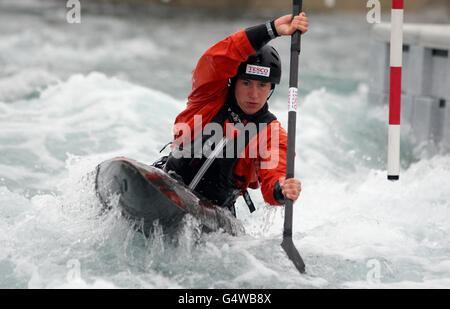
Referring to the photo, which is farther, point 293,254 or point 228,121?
point 228,121

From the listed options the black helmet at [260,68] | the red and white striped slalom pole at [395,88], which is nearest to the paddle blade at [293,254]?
the red and white striped slalom pole at [395,88]

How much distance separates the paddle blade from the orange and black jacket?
0.23m

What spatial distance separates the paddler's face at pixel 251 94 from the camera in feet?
12.9

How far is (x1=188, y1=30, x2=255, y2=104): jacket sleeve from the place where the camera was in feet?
12.3

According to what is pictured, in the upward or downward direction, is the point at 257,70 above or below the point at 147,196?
above

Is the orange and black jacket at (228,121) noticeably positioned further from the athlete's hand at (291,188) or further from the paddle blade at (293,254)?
the paddle blade at (293,254)

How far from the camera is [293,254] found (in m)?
3.75

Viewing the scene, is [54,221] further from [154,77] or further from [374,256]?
[154,77]

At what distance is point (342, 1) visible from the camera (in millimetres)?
26125

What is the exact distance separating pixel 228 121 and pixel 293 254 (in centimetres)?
91

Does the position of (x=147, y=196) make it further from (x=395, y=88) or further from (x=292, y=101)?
(x=395, y=88)
